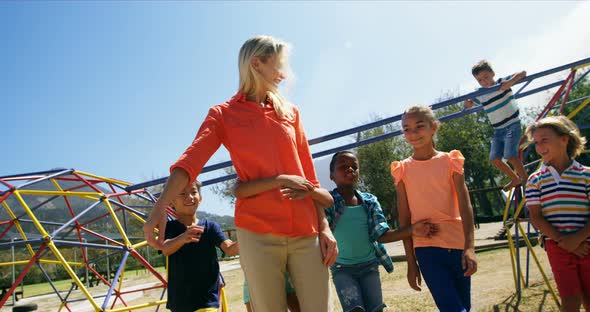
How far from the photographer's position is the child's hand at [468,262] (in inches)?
83.7

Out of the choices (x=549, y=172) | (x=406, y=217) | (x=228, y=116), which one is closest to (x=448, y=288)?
(x=406, y=217)

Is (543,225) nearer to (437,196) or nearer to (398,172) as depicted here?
(437,196)

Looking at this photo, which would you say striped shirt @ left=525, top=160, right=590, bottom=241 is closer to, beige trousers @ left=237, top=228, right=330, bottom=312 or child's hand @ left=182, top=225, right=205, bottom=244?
beige trousers @ left=237, top=228, right=330, bottom=312

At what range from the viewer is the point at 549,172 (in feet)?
9.09

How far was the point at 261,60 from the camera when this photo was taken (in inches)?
75.4

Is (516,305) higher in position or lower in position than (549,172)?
lower

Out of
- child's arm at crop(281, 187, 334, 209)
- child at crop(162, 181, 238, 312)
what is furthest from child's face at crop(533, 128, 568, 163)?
child at crop(162, 181, 238, 312)

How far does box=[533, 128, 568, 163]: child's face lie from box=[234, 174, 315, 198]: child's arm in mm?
1862

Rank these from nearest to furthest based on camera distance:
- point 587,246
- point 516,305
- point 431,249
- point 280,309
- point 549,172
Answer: point 280,309 → point 431,249 → point 587,246 → point 549,172 → point 516,305

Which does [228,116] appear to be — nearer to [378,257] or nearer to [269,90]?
[269,90]

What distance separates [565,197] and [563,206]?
6 centimetres

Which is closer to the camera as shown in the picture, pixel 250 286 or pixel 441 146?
pixel 250 286

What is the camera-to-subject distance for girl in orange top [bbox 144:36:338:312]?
5.64ft

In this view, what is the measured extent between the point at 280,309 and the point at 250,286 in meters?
0.15
